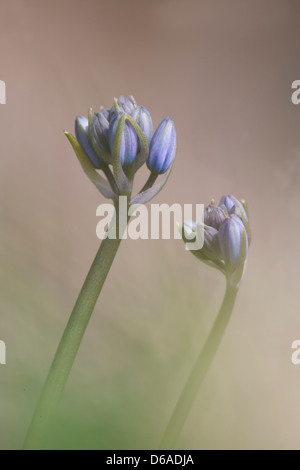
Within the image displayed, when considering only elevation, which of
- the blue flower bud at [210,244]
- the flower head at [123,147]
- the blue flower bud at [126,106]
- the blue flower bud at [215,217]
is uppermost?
the blue flower bud at [126,106]

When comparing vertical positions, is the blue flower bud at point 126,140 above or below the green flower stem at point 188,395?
above

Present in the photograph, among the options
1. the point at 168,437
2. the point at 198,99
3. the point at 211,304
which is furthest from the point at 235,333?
the point at 198,99

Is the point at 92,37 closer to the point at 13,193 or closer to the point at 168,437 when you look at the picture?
the point at 13,193

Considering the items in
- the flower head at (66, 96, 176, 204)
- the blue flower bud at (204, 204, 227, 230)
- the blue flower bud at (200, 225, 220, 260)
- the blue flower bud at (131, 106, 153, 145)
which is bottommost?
the blue flower bud at (200, 225, 220, 260)

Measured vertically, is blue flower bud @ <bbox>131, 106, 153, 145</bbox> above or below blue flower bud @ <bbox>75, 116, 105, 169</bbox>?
above

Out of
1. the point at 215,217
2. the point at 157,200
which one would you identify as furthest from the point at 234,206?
the point at 157,200

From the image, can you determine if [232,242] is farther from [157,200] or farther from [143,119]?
[157,200]
